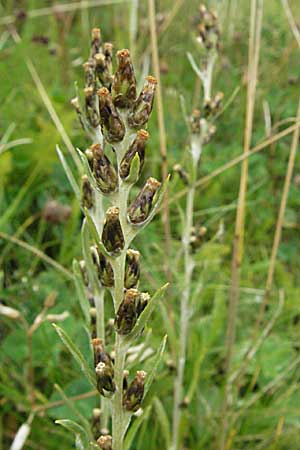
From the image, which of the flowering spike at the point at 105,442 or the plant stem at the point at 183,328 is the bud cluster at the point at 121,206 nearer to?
the flowering spike at the point at 105,442

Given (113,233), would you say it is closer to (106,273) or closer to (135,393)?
(106,273)

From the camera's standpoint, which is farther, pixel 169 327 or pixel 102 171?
pixel 169 327

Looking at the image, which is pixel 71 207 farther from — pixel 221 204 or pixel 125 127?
pixel 125 127

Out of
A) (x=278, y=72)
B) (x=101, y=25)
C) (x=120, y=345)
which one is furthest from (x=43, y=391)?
(x=101, y=25)

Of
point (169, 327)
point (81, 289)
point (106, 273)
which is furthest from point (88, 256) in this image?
point (169, 327)

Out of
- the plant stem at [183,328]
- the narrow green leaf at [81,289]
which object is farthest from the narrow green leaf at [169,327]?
the narrow green leaf at [81,289]

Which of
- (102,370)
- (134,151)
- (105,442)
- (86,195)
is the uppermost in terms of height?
(134,151)

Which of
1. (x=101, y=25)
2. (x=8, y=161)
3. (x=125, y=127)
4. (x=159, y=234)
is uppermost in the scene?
(x=101, y=25)
